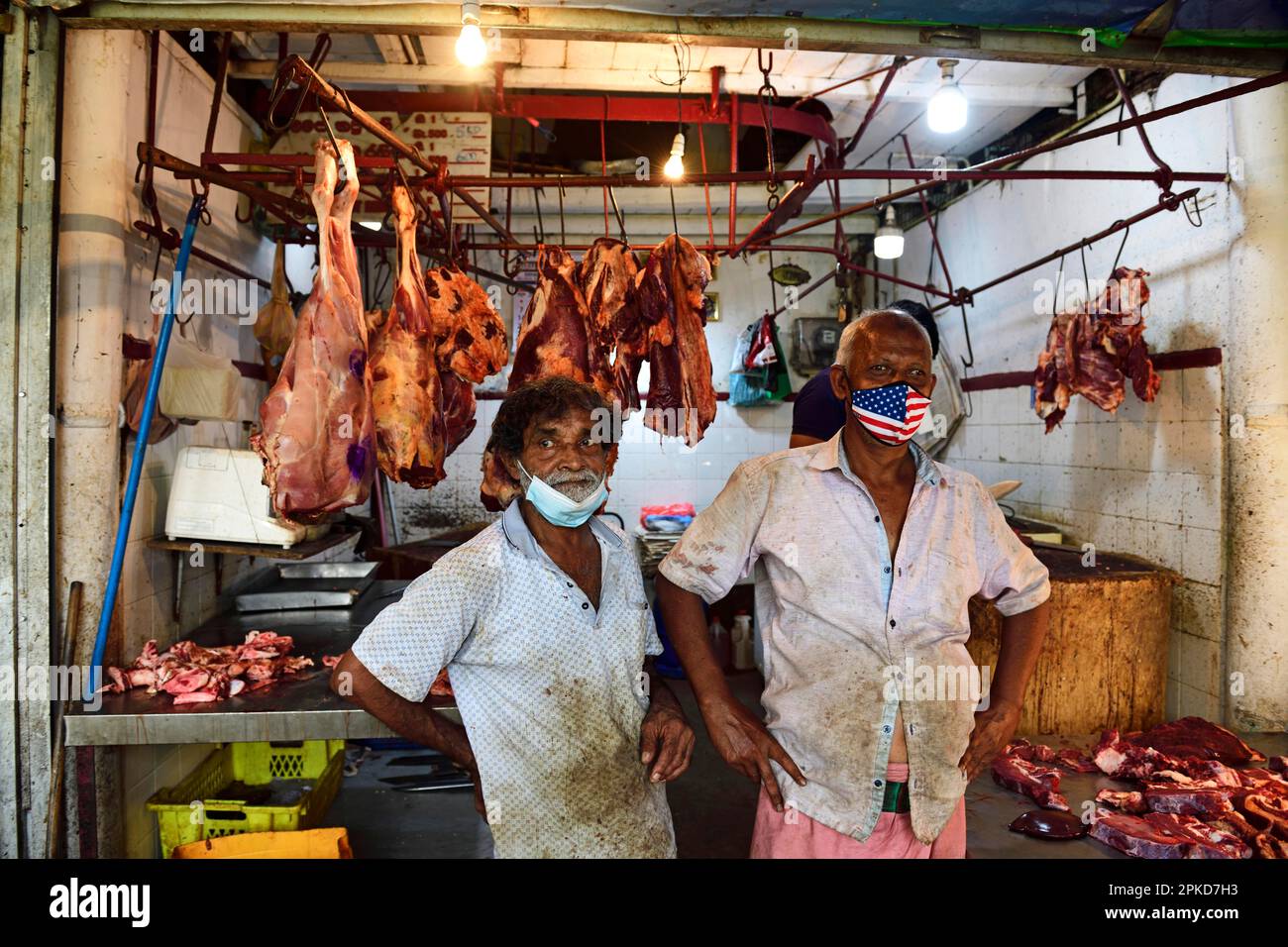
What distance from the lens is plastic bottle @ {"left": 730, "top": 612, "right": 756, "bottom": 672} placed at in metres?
7.20

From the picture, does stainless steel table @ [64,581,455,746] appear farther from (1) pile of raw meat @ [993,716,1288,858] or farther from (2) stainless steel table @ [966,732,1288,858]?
(1) pile of raw meat @ [993,716,1288,858]

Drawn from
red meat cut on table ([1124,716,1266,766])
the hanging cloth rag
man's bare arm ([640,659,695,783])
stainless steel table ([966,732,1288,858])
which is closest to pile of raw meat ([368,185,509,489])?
man's bare arm ([640,659,695,783])

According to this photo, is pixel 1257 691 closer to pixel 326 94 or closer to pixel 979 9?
pixel 979 9

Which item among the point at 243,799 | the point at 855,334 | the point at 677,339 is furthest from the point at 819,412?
the point at 243,799

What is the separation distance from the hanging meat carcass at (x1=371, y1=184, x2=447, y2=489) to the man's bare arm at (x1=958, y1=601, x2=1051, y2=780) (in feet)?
7.67

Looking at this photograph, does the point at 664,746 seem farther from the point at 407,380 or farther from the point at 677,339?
the point at 677,339

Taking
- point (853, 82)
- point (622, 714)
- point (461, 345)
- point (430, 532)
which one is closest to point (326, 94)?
point (461, 345)

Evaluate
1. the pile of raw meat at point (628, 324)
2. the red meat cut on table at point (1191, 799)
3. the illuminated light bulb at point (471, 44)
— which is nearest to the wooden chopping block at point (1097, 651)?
the red meat cut on table at point (1191, 799)

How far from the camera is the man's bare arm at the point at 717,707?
2.20m

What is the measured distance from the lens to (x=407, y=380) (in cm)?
341

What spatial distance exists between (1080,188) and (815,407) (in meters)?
3.47

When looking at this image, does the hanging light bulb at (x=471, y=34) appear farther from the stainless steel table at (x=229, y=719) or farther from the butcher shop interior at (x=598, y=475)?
the stainless steel table at (x=229, y=719)

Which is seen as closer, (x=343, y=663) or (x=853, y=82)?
(x=343, y=663)

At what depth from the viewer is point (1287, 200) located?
385 cm
